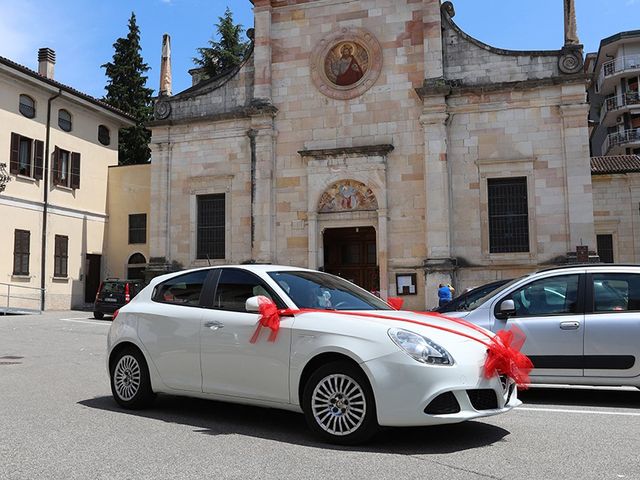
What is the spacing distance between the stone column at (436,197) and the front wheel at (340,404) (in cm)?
1604

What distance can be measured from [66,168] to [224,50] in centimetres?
1986

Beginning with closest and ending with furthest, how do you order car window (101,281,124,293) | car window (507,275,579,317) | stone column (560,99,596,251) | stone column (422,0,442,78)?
1. car window (507,275,579,317)
2. stone column (560,99,596,251)
3. stone column (422,0,442,78)
4. car window (101,281,124,293)

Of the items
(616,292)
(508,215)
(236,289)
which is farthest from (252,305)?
(508,215)

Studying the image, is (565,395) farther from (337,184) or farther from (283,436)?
(337,184)

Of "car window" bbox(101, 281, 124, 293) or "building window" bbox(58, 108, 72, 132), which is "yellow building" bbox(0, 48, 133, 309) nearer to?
"building window" bbox(58, 108, 72, 132)

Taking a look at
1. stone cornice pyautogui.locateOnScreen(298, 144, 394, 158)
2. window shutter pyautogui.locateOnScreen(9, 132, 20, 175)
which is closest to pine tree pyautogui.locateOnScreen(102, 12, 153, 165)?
window shutter pyautogui.locateOnScreen(9, 132, 20, 175)

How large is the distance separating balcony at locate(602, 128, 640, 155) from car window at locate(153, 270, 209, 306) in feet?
169

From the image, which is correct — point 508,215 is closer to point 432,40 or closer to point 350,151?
point 350,151

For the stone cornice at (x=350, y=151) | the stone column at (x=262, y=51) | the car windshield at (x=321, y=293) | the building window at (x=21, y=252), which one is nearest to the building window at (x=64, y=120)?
the building window at (x=21, y=252)

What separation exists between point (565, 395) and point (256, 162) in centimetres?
1723

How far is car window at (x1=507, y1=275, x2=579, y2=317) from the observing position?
832 cm

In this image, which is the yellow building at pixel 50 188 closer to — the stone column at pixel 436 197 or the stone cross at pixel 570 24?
the stone column at pixel 436 197

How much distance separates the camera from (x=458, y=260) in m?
21.8

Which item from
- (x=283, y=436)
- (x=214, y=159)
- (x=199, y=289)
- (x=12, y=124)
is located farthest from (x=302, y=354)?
(x=12, y=124)
